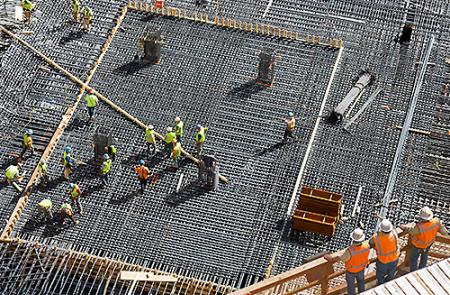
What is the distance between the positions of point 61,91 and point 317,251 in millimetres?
13306

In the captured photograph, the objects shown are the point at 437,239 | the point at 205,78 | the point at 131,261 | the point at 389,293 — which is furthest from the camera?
the point at 205,78

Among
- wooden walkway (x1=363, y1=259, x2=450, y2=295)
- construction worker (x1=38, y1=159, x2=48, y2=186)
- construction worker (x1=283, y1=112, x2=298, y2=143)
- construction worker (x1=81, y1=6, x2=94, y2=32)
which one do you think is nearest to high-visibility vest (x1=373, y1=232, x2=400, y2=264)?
wooden walkway (x1=363, y1=259, x2=450, y2=295)

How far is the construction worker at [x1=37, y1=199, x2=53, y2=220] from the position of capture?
38.3 metres

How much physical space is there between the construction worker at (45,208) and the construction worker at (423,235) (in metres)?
15.1

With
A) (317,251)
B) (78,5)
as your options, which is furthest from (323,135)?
(78,5)

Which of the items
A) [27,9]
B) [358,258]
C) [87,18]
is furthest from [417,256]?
[27,9]

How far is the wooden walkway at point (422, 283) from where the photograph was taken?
2611 centimetres

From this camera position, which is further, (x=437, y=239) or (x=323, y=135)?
(x=323, y=135)

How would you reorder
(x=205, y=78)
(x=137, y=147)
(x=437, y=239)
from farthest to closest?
(x=205, y=78) → (x=137, y=147) → (x=437, y=239)

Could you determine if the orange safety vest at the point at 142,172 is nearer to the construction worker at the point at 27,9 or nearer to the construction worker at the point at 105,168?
the construction worker at the point at 105,168

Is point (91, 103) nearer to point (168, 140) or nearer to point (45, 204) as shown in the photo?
point (168, 140)

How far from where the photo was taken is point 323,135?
4166 centimetres

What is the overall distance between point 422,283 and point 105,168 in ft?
53.4

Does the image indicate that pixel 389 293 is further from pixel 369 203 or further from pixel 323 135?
pixel 323 135
